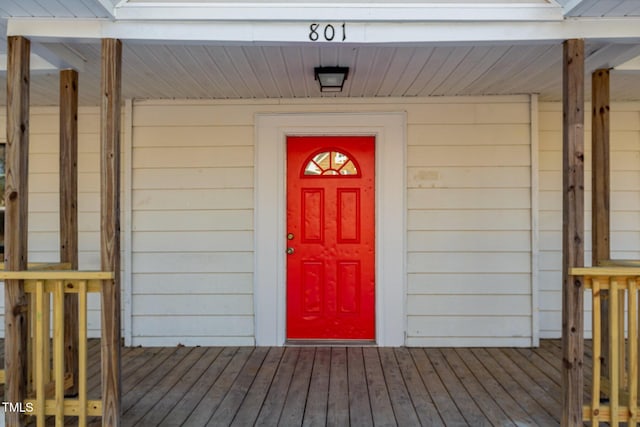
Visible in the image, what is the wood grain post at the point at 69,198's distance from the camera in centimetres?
291

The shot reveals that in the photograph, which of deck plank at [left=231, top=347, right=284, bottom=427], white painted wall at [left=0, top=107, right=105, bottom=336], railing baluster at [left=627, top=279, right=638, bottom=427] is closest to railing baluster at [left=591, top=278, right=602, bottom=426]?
railing baluster at [left=627, top=279, right=638, bottom=427]

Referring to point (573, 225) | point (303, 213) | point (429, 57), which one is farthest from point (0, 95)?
point (573, 225)

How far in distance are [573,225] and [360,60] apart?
1682 mm

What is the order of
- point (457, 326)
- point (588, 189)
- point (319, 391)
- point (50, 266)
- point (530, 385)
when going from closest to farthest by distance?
point (50, 266)
point (319, 391)
point (530, 385)
point (457, 326)
point (588, 189)

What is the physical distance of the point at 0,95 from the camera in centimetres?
394

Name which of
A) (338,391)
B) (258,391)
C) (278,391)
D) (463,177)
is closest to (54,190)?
(258,391)

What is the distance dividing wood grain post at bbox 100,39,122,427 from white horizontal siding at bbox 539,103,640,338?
11.7 ft

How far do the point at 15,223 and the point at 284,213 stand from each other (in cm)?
208

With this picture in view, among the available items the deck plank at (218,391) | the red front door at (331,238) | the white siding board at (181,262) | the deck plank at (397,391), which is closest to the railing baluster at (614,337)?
the deck plank at (397,391)

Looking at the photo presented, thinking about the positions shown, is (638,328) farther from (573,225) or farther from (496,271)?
(496,271)

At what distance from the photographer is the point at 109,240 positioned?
7.93 ft

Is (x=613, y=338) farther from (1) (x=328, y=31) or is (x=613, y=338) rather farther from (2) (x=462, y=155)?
(1) (x=328, y=31)

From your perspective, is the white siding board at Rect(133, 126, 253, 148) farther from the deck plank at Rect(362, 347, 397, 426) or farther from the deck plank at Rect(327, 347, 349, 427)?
the deck plank at Rect(362, 347, 397, 426)

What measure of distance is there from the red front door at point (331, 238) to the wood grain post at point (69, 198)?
1.74 metres
